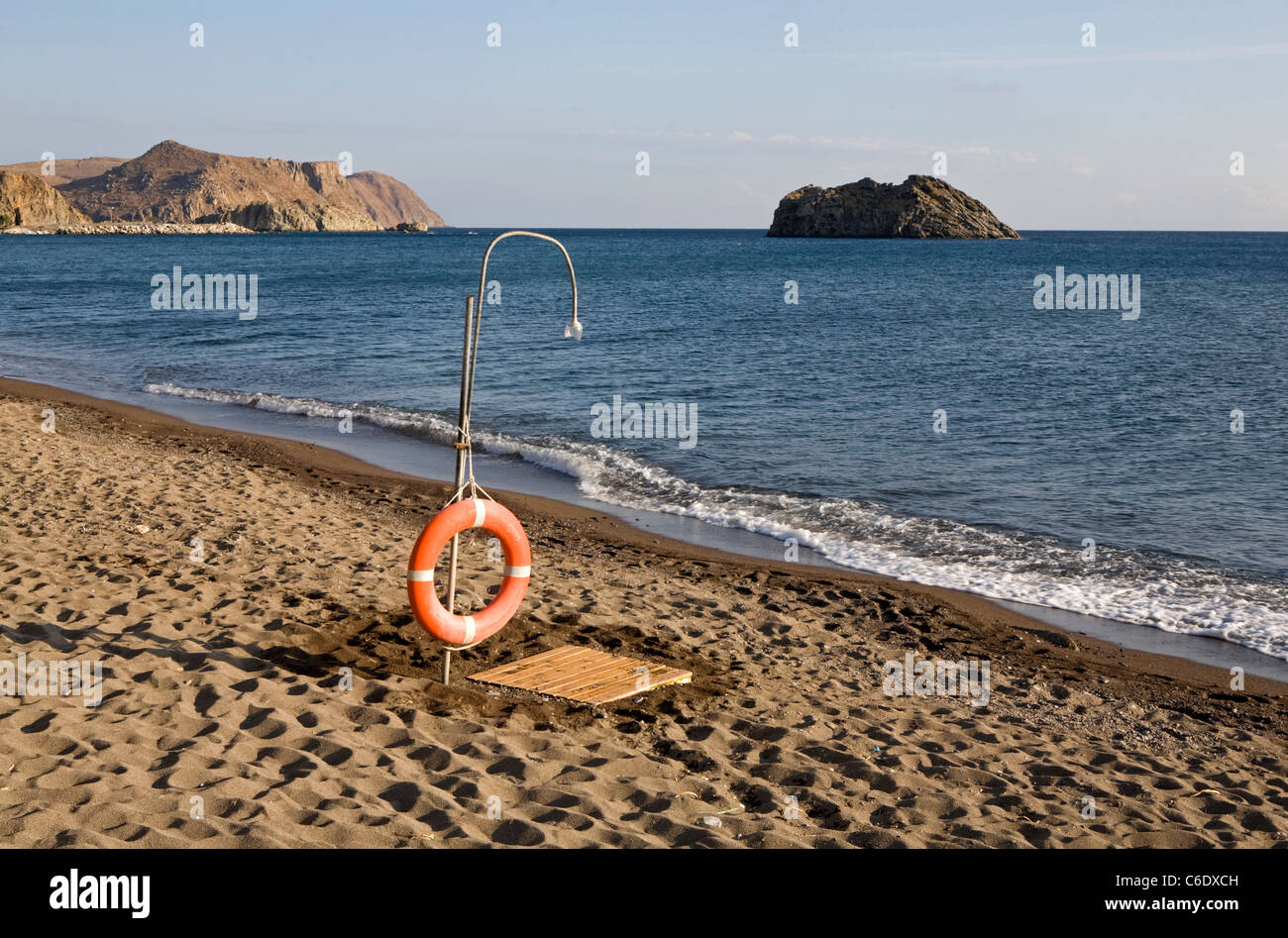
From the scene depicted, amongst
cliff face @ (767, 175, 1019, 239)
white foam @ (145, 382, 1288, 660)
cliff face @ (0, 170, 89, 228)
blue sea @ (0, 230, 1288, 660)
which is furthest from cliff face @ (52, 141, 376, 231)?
white foam @ (145, 382, 1288, 660)

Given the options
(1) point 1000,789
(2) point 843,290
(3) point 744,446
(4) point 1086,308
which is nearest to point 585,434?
(3) point 744,446

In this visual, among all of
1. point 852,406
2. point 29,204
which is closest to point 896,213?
point 29,204

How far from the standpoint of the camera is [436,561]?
6.68 m

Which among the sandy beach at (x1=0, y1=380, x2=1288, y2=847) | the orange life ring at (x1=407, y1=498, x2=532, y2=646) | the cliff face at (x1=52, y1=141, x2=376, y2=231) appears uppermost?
the cliff face at (x1=52, y1=141, x2=376, y2=231)

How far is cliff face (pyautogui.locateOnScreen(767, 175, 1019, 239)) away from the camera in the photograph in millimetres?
134750

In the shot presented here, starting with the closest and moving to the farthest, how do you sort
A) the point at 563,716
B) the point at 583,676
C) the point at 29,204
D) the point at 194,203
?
1. the point at 563,716
2. the point at 583,676
3. the point at 29,204
4. the point at 194,203

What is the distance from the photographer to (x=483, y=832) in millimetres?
4684

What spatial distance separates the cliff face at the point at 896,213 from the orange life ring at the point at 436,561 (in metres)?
135

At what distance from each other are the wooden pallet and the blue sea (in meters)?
4.23

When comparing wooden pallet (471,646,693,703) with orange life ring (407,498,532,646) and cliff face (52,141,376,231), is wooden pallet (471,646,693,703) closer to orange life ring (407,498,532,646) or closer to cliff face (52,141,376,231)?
orange life ring (407,498,532,646)

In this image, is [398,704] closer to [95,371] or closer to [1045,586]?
[1045,586]

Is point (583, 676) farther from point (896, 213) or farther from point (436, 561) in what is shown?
point (896, 213)

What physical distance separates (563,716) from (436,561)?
1301mm

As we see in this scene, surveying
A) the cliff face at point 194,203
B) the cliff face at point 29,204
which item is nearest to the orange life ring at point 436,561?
the cliff face at point 29,204
